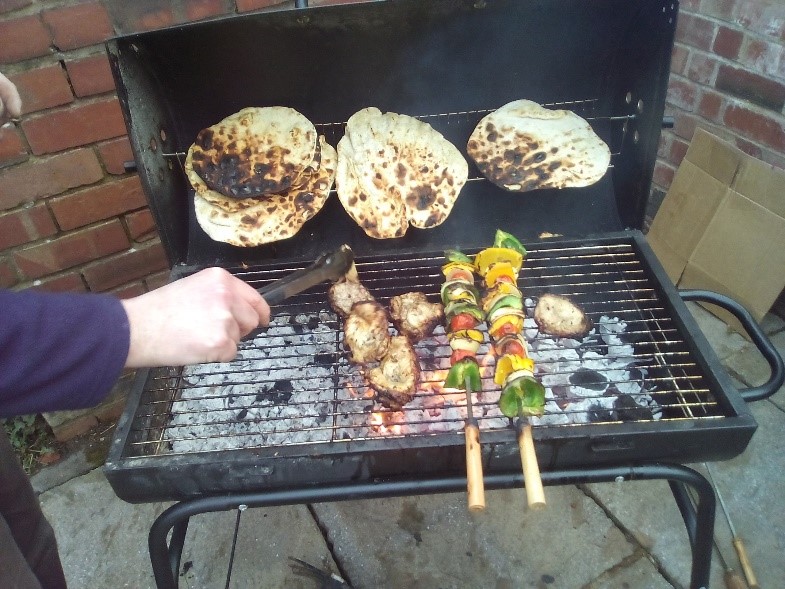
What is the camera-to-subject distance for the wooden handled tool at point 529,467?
1.24 meters

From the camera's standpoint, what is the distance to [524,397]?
164 cm

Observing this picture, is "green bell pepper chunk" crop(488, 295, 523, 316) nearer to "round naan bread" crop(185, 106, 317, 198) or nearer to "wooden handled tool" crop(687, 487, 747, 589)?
"round naan bread" crop(185, 106, 317, 198)

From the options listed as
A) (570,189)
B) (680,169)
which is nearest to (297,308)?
(570,189)

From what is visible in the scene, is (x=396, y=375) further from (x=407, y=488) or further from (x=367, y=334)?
(x=407, y=488)

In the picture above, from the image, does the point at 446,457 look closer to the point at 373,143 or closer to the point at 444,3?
the point at 373,143

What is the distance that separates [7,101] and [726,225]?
3.55 meters

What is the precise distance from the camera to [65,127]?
2469mm

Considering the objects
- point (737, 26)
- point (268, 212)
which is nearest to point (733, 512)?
point (268, 212)

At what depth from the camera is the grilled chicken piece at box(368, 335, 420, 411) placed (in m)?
1.86

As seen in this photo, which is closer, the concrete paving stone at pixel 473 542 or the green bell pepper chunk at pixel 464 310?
the green bell pepper chunk at pixel 464 310

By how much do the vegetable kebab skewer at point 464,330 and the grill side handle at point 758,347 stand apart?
0.74 metres

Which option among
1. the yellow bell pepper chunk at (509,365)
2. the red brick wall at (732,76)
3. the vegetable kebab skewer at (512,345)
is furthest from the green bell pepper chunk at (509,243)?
the red brick wall at (732,76)

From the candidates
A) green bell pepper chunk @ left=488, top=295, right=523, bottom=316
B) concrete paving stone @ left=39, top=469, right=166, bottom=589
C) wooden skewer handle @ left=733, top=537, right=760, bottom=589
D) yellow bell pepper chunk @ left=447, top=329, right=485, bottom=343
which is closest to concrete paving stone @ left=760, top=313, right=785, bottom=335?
A: wooden skewer handle @ left=733, top=537, right=760, bottom=589

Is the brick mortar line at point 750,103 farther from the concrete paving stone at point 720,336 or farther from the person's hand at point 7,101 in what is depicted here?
the person's hand at point 7,101
